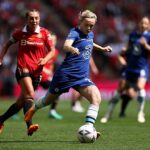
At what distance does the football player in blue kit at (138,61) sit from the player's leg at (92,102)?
5.16 meters

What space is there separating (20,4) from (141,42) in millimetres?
24399

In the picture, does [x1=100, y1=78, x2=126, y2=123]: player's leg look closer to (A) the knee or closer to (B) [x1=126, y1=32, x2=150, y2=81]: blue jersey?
(B) [x1=126, y1=32, x2=150, y2=81]: blue jersey

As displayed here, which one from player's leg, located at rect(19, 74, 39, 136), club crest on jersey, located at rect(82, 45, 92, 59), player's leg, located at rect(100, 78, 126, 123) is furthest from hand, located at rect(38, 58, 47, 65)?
player's leg, located at rect(100, 78, 126, 123)

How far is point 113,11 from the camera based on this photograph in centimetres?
4166

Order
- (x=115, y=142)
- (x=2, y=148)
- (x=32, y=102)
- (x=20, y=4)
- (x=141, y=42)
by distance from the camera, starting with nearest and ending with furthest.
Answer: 1. (x=2, y=148)
2. (x=115, y=142)
3. (x=32, y=102)
4. (x=141, y=42)
5. (x=20, y=4)

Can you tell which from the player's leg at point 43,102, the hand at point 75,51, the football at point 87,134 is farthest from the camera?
the player's leg at point 43,102

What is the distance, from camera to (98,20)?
132ft

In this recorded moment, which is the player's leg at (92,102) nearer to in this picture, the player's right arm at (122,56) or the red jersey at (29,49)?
the red jersey at (29,49)

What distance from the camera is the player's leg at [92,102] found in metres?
10.9

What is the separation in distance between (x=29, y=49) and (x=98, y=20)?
28.1 metres

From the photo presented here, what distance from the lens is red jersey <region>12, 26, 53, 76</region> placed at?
12.4 m

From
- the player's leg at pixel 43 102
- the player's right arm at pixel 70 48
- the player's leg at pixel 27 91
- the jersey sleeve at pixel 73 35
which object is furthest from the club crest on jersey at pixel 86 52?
the player's leg at pixel 27 91

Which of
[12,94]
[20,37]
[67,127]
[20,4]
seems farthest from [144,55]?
[20,4]

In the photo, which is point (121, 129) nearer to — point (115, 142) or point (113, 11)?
point (115, 142)
